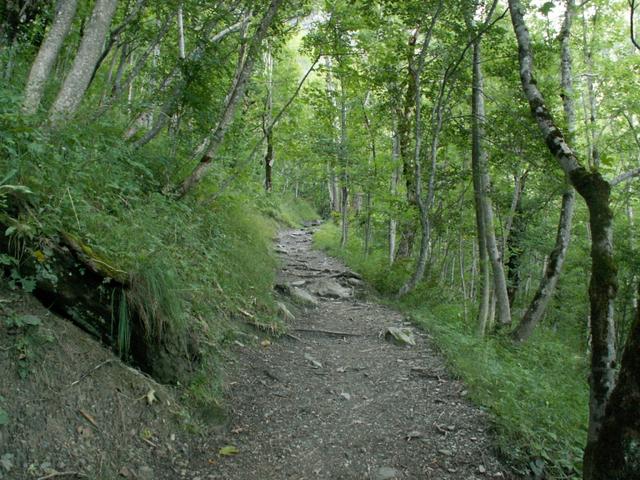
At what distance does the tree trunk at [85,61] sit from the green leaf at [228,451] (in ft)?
12.6

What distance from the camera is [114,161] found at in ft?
17.1

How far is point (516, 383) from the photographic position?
5.41 meters

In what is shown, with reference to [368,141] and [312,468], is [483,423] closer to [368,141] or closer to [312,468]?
[312,468]

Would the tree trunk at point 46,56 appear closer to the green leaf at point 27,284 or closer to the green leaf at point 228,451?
the green leaf at point 27,284

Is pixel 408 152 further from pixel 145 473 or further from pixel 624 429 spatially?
pixel 145 473

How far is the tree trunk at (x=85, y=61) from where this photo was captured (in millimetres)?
4770

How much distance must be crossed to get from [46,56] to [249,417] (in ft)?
14.7

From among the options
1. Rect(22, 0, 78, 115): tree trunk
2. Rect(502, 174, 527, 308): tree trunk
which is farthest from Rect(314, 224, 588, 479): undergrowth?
Rect(22, 0, 78, 115): tree trunk

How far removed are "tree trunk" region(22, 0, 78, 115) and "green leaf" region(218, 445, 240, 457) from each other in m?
3.81

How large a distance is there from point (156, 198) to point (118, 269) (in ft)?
8.56

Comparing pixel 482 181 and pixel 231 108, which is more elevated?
pixel 482 181

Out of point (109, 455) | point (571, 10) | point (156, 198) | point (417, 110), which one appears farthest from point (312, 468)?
point (571, 10)

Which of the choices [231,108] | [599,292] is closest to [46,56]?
[231,108]

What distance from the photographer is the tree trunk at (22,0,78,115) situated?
4.46 meters
